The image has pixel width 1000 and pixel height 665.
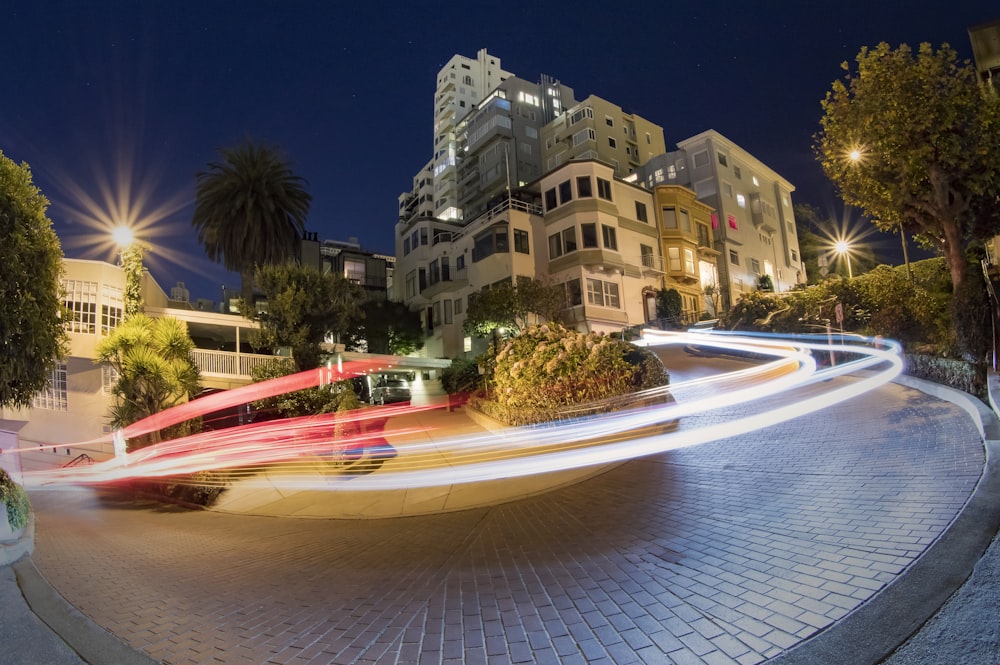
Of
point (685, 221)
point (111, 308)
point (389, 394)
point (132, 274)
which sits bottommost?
point (389, 394)

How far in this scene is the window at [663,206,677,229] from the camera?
139 feet

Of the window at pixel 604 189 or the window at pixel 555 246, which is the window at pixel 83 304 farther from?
the window at pixel 604 189

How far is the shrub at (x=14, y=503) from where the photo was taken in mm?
6309

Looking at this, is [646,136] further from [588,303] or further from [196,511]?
[196,511]

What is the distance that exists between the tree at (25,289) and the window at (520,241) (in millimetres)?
30127

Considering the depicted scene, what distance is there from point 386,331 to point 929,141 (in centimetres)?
3836

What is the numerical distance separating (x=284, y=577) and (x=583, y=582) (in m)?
3.70

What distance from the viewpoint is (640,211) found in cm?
4109

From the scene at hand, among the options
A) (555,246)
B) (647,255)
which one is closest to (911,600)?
(555,246)

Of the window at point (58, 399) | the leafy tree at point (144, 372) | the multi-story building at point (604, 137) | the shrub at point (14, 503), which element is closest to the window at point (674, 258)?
the multi-story building at point (604, 137)

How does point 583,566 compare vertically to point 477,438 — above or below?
below

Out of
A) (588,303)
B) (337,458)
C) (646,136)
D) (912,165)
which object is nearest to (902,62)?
(912,165)

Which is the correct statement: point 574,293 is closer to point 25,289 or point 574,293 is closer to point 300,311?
point 300,311

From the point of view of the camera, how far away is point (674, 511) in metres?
6.80
